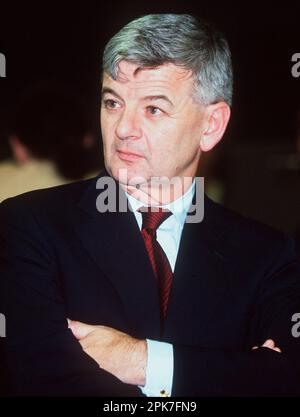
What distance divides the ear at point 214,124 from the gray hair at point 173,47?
100 millimetres

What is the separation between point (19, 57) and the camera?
4.68 m

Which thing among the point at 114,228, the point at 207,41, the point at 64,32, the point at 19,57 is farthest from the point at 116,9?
the point at 114,228

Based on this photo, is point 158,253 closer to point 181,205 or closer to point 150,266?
point 150,266

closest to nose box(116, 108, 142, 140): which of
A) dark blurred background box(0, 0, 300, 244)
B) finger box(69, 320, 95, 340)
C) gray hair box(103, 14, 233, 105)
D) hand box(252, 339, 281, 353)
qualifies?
gray hair box(103, 14, 233, 105)

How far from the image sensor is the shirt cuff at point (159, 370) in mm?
1788

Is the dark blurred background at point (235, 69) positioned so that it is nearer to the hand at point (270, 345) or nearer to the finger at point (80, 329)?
the hand at point (270, 345)

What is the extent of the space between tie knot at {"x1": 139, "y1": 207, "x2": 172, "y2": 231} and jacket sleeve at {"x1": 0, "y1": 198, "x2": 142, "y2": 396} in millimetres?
394

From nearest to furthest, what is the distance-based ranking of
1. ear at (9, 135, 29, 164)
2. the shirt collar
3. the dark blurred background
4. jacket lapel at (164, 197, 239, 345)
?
jacket lapel at (164, 197, 239, 345)
the shirt collar
ear at (9, 135, 29, 164)
the dark blurred background

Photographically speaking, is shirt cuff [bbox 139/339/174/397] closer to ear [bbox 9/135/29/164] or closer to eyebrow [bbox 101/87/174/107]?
eyebrow [bbox 101/87/174/107]

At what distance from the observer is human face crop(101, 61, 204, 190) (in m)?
1.91

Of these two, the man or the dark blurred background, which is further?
the dark blurred background

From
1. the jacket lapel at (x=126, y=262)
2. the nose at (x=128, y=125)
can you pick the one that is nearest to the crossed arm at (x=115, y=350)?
the jacket lapel at (x=126, y=262)

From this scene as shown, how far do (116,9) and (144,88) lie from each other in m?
2.87

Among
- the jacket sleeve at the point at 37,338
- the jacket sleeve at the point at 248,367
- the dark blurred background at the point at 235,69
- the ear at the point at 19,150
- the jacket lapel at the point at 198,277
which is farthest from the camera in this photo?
the dark blurred background at the point at 235,69
